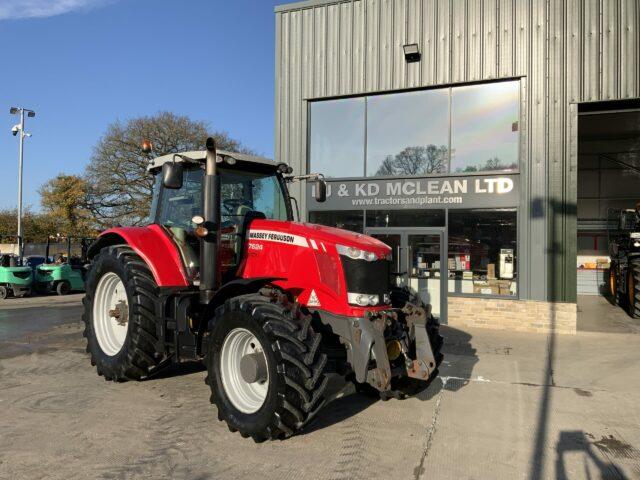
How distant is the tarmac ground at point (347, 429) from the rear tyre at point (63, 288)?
33.3 feet

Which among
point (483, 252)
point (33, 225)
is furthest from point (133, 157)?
point (483, 252)

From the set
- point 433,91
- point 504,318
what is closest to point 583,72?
point 433,91

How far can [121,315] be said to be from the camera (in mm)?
5777

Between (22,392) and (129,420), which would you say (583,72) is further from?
(22,392)

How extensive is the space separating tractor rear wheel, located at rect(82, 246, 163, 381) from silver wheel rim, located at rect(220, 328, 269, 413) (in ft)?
4.03

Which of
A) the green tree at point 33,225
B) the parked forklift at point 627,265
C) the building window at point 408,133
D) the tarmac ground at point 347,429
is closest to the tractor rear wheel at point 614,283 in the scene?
the parked forklift at point 627,265

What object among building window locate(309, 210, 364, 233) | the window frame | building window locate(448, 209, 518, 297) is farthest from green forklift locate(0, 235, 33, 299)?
building window locate(448, 209, 518, 297)

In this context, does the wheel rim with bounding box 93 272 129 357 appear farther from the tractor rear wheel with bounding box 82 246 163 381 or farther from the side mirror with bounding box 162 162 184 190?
the side mirror with bounding box 162 162 184 190

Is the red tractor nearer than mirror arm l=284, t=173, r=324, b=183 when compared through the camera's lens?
Yes

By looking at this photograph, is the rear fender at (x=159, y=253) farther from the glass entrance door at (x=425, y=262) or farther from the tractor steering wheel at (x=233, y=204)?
the glass entrance door at (x=425, y=262)

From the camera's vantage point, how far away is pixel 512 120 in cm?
1027

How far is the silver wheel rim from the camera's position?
4.29 metres

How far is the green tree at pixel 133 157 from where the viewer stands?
27250 mm

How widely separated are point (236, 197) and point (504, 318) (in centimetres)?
674
